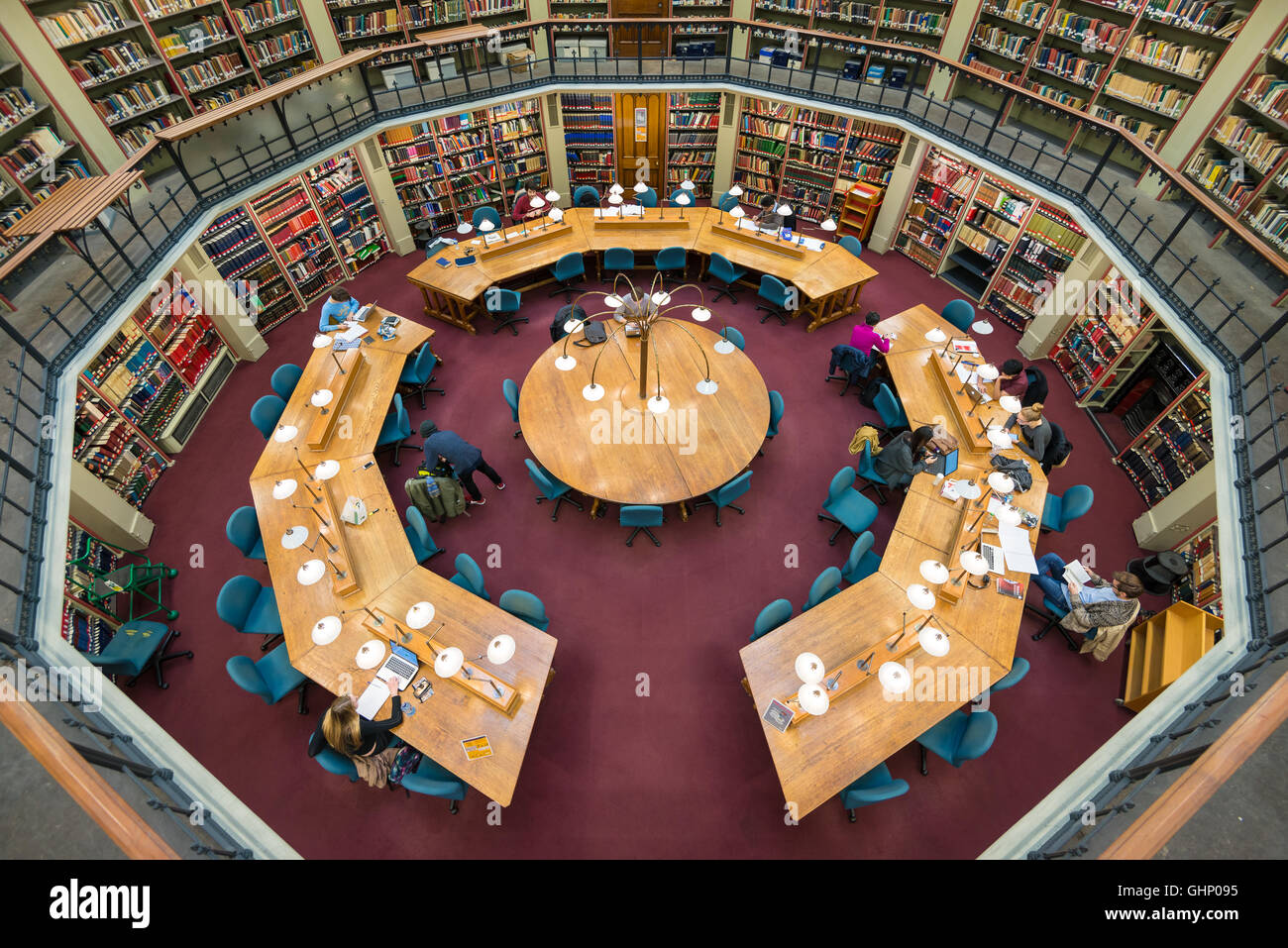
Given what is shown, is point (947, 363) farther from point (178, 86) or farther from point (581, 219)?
point (178, 86)

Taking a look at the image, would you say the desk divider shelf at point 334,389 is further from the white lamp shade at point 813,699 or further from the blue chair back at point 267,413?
the white lamp shade at point 813,699

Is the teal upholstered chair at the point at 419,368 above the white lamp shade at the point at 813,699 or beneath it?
beneath

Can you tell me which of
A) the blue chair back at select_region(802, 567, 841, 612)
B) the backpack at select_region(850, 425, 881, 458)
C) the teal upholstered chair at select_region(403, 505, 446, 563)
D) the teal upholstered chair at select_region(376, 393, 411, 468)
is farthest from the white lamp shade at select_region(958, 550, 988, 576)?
the teal upholstered chair at select_region(376, 393, 411, 468)

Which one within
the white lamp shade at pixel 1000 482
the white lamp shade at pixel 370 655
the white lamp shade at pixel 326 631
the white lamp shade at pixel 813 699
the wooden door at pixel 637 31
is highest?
the wooden door at pixel 637 31

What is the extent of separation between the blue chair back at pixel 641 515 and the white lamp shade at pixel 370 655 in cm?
261

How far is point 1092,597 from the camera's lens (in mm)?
5656

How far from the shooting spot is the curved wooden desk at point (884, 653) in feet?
14.8

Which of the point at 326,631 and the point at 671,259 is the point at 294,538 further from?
the point at 671,259

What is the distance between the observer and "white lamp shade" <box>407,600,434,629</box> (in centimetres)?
504

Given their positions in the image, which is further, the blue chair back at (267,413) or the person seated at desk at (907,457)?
the blue chair back at (267,413)

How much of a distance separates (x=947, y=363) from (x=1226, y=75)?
4986mm

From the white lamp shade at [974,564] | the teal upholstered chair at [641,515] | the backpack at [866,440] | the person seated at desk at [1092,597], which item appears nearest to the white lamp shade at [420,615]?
the teal upholstered chair at [641,515]

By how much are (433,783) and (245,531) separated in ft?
11.5
